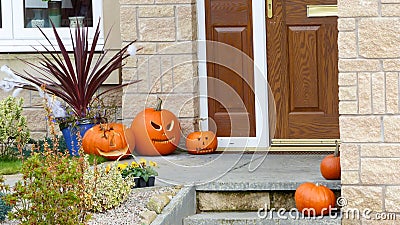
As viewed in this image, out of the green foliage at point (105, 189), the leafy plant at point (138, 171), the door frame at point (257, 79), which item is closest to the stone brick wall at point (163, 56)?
the door frame at point (257, 79)

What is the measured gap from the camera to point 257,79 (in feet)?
23.5

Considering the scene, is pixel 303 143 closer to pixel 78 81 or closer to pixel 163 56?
pixel 163 56

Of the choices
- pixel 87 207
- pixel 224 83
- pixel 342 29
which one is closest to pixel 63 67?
pixel 224 83

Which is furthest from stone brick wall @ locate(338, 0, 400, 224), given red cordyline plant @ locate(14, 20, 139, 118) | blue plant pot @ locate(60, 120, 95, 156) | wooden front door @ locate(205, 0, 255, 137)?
blue plant pot @ locate(60, 120, 95, 156)

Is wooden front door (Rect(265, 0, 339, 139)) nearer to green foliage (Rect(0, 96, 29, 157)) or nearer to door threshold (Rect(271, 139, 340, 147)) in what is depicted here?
door threshold (Rect(271, 139, 340, 147))

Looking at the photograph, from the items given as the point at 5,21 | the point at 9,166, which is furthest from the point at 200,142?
the point at 5,21

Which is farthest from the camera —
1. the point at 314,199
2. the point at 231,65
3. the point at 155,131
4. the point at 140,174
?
the point at 231,65

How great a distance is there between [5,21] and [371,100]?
151 inches

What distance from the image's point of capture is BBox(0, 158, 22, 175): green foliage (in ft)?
21.6

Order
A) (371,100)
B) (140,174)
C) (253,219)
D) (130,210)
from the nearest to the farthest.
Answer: (371,100) → (130,210) → (253,219) → (140,174)

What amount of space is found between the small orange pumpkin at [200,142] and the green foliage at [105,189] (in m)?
1.71

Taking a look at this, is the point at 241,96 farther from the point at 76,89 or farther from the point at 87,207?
the point at 87,207

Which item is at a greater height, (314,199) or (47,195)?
(47,195)

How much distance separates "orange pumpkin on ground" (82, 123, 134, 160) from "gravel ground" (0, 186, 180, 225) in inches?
46.6
